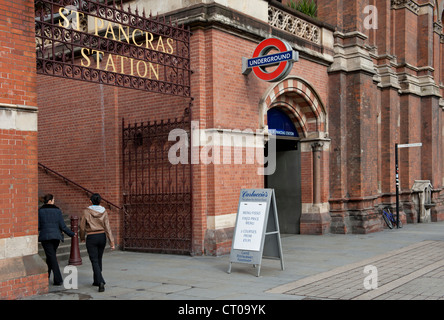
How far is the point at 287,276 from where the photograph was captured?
29.1ft

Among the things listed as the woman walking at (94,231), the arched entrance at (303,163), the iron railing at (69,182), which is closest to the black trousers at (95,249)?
the woman walking at (94,231)

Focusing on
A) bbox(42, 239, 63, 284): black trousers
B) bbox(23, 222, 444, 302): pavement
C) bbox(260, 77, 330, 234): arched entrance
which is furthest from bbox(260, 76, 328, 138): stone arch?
bbox(42, 239, 63, 284): black trousers

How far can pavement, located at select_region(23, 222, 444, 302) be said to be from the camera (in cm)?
741

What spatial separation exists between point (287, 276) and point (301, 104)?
24.3 ft

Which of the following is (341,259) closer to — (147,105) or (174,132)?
(174,132)

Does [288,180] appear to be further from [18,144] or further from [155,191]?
[18,144]

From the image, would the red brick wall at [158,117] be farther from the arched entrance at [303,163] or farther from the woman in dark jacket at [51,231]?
the woman in dark jacket at [51,231]

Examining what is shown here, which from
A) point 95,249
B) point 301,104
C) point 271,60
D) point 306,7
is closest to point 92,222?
point 95,249

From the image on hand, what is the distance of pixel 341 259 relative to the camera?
1071 cm

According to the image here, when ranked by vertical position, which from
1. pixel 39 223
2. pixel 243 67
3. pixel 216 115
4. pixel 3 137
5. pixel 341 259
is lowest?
pixel 341 259

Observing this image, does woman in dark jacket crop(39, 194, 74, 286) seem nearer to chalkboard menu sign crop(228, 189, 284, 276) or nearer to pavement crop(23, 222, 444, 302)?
pavement crop(23, 222, 444, 302)

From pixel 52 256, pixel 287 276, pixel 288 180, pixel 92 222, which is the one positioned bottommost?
pixel 287 276

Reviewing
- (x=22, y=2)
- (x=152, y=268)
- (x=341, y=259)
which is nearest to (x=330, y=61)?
(x=341, y=259)
